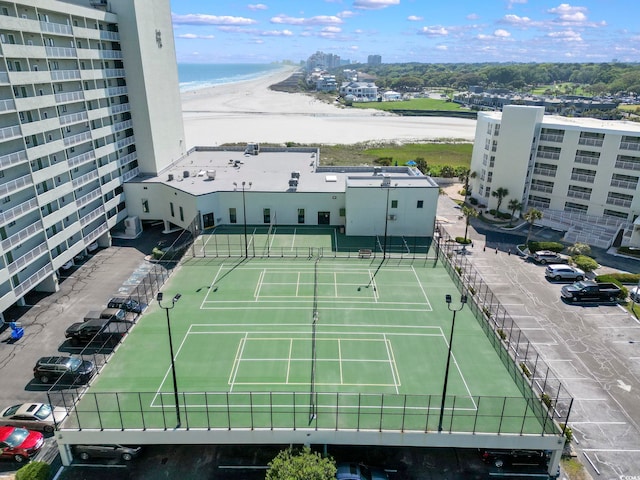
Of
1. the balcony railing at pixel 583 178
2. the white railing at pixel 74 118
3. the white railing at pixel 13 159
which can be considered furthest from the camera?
the balcony railing at pixel 583 178

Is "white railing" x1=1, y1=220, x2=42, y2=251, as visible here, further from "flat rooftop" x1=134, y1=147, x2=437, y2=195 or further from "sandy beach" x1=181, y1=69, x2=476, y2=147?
"sandy beach" x1=181, y1=69, x2=476, y2=147

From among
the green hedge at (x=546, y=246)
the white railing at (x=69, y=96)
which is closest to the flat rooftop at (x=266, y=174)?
the white railing at (x=69, y=96)

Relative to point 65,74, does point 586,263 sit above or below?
below

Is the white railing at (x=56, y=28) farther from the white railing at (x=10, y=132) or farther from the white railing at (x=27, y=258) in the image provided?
the white railing at (x=27, y=258)

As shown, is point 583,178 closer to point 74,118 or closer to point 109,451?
point 109,451

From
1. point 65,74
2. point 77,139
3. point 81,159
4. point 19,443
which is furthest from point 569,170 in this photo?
point 19,443

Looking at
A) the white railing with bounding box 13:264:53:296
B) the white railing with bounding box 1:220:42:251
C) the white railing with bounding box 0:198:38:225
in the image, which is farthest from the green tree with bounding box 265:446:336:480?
the white railing with bounding box 0:198:38:225

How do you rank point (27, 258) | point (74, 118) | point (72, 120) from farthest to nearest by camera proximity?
point (74, 118)
point (72, 120)
point (27, 258)
